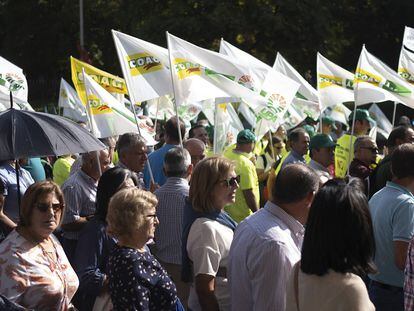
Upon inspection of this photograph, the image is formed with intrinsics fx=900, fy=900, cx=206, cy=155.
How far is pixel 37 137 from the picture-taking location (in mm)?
5742

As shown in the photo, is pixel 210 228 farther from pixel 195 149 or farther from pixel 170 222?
pixel 195 149

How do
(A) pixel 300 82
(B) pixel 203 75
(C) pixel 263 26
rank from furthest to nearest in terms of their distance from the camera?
(C) pixel 263 26, (A) pixel 300 82, (B) pixel 203 75

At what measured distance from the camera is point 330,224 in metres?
3.78

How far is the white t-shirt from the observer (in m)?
4.97

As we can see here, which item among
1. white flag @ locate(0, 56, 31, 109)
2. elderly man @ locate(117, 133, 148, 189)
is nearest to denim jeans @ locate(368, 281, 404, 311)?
elderly man @ locate(117, 133, 148, 189)

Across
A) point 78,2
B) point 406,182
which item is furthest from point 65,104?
point 78,2

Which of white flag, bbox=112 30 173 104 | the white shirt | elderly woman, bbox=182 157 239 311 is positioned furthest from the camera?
white flag, bbox=112 30 173 104

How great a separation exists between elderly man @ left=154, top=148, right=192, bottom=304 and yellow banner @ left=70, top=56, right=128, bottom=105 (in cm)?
327

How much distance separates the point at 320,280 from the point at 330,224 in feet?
0.79

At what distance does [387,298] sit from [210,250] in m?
1.33

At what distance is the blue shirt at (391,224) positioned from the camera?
5.39 meters

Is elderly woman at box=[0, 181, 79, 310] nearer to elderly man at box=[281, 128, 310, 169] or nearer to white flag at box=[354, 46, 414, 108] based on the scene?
elderly man at box=[281, 128, 310, 169]

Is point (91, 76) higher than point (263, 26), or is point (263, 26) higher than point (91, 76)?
point (91, 76)

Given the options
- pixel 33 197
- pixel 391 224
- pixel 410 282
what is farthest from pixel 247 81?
pixel 410 282
